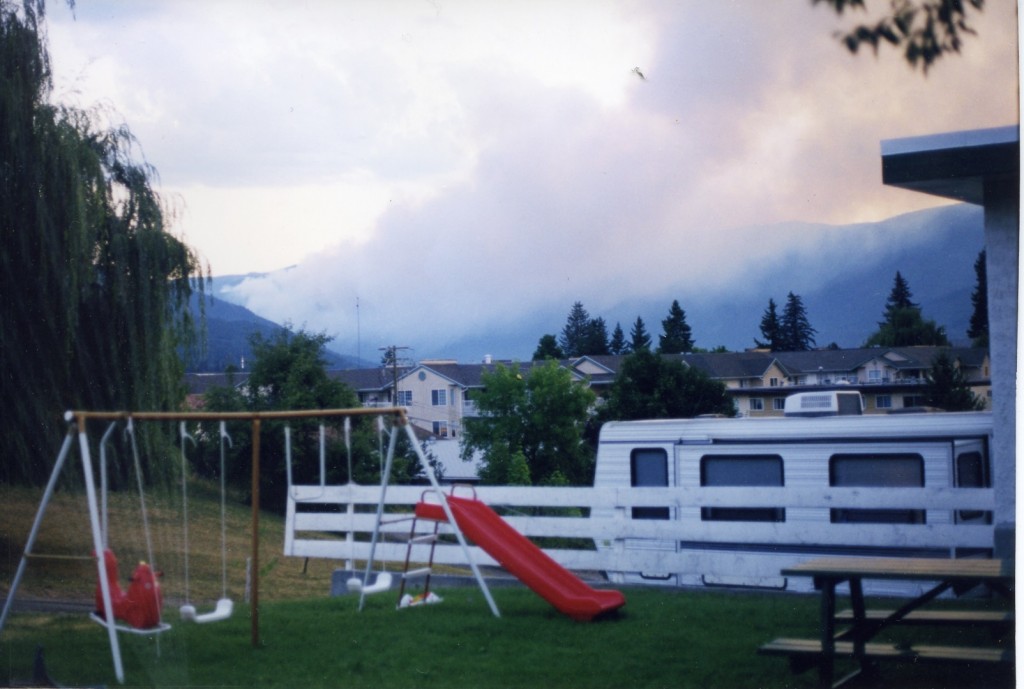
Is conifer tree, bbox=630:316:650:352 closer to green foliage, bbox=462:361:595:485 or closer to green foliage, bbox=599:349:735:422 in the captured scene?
green foliage, bbox=599:349:735:422

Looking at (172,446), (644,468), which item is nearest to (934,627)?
(644,468)

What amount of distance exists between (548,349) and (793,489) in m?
1.61

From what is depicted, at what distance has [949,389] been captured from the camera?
14.7 feet

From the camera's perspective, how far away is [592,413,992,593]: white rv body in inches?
188

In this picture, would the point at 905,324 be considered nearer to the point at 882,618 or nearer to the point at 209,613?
the point at 882,618

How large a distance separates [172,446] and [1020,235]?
13.6 ft

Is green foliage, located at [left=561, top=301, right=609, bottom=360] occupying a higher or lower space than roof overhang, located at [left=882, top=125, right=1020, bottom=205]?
lower

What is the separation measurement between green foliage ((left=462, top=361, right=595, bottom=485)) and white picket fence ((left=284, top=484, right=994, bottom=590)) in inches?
5.6

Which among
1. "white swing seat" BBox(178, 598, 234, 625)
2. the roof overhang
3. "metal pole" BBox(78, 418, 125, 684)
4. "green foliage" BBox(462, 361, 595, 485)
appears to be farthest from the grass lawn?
the roof overhang

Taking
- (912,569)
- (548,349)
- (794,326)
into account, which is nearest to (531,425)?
(548,349)

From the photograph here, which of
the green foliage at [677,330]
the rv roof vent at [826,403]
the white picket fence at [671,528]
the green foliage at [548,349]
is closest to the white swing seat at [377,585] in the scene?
the white picket fence at [671,528]

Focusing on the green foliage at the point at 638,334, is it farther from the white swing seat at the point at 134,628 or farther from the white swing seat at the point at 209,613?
the white swing seat at the point at 134,628

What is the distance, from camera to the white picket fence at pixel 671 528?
4738 millimetres

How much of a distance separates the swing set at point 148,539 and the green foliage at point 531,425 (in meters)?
0.36
